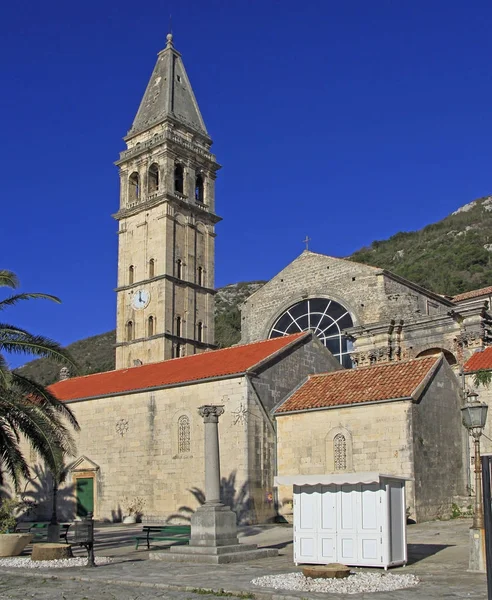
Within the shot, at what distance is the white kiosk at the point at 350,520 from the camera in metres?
13.8

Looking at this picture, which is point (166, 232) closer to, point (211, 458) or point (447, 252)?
point (211, 458)

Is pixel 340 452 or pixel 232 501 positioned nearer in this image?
pixel 340 452

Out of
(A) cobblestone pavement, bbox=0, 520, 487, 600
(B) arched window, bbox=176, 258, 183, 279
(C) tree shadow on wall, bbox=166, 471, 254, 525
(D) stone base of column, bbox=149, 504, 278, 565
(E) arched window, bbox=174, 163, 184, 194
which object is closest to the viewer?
(A) cobblestone pavement, bbox=0, 520, 487, 600

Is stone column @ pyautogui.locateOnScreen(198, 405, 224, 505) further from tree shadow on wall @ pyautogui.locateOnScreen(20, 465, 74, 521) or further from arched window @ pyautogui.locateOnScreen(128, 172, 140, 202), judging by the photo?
arched window @ pyautogui.locateOnScreen(128, 172, 140, 202)

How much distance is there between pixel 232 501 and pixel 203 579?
12639 mm

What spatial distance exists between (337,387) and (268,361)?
279 centimetres

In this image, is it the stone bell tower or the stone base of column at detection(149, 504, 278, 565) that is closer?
the stone base of column at detection(149, 504, 278, 565)

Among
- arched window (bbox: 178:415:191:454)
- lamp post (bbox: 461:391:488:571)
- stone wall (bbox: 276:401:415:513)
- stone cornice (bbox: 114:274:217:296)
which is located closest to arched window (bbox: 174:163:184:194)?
stone cornice (bbox: 114:274:217:296)

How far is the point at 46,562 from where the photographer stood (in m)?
16.0

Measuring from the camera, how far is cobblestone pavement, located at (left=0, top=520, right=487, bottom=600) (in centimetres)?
1095

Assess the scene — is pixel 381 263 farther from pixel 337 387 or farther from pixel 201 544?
pixel 201 544

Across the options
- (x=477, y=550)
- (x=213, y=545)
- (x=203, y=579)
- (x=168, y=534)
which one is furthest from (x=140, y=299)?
(x=477, y=550)

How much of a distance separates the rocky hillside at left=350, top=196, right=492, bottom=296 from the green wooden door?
4995cm

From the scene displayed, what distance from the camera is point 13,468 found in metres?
18.4
